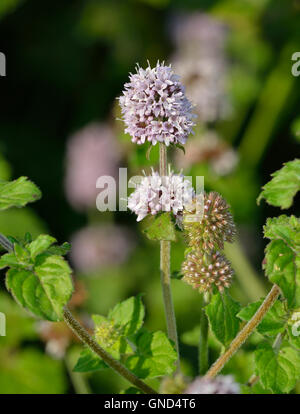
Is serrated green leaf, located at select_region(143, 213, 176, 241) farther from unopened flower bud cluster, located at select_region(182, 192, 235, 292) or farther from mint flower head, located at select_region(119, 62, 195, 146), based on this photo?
mint flower head, located at select_region(119, 62, 195, 146)

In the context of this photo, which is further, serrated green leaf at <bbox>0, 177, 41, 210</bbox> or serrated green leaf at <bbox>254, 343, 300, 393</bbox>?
serrated green leaf at <bbox>254, 343, 300, 393</bbox>

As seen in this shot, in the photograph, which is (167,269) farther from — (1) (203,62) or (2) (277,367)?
(1) (203,62)

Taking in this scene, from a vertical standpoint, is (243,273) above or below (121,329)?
above

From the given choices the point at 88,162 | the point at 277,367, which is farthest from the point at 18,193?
the point at 88,162

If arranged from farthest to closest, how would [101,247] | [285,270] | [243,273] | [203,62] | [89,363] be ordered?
[101,247] → [203,62] → [243,273] → [89,363] → [285,270]

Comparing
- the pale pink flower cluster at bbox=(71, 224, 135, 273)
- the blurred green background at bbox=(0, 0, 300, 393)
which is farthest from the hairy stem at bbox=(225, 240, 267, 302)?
the pale pink flower cluster at bbox=(71, 224, 135, 273)

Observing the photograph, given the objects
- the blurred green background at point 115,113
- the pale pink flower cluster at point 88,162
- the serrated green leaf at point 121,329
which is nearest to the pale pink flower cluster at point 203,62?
the blurred green background at point 115,113
